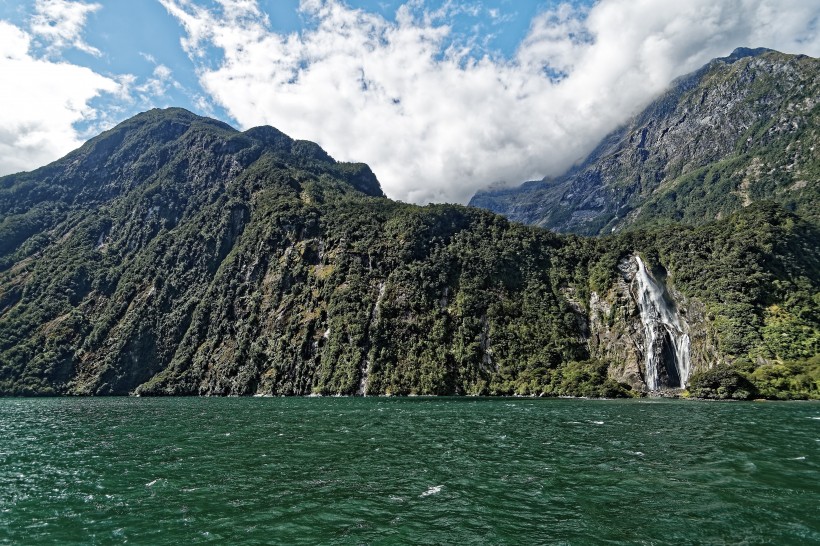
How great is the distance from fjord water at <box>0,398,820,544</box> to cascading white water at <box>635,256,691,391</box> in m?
95.7

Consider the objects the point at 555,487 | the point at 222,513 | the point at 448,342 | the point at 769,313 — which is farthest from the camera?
the point at 448,342

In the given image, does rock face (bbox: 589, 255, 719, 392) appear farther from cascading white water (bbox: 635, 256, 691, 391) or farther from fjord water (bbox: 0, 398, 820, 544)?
fjord water (bbox: 0, 398, 820, 544)

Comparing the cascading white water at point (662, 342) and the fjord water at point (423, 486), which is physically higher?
the cascading white water at point (662, 342)

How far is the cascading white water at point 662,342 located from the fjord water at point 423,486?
95.7 metres

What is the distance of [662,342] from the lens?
16138cm

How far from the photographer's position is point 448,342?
19738 cm

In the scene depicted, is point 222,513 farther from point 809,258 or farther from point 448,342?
point 809,258

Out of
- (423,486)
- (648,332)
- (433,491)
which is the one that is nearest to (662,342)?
(648,332)

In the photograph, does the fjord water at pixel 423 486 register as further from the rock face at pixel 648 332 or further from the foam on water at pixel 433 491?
the rock face at pixel 648 332

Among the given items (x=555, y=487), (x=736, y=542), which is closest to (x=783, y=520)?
(x=736, y=542)

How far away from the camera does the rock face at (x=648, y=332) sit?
506 feet

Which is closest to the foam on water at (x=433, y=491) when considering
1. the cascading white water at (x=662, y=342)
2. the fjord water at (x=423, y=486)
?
the fjord water at (x=423, y=486)

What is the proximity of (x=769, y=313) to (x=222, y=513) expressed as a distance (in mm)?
168621

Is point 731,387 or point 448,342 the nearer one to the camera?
point 731,387
